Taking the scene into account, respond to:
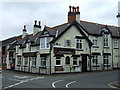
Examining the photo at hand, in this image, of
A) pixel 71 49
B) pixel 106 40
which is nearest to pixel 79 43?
pixel 71 49

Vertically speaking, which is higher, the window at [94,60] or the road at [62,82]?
the window at [94,60]

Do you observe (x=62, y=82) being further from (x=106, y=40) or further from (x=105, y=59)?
(x=106, y=40)

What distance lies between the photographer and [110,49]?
3162 cm

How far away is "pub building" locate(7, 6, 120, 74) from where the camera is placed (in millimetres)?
26141

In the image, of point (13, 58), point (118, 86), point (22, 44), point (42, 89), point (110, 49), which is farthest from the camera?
point (13, 58)

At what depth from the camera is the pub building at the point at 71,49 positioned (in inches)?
1029

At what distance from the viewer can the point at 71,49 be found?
2711 cm

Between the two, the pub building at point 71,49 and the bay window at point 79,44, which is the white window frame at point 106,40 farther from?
the bay window at point 79,44

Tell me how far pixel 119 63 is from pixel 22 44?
18493 millimetres

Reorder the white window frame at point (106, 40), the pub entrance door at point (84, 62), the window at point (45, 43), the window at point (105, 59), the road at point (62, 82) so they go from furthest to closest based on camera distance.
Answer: the white window frame at point (106, 40) < the window at point (105, 59) < the pub entrance door at point (84, 62) < the window at point (45, 43) < the road at point (62, 82)

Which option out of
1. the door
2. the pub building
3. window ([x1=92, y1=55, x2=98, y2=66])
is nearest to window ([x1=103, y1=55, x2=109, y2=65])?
the pub building

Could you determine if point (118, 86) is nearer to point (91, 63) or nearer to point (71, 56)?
A: point (71, 56)

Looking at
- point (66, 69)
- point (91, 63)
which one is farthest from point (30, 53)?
point (91, 63)

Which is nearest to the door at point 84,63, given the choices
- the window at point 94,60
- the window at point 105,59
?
the window at point 94,60
